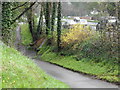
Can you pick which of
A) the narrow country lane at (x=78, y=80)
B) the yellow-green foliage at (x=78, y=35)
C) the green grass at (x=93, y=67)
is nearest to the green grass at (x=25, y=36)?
the yellow-green foliage at (x=78, y=35)

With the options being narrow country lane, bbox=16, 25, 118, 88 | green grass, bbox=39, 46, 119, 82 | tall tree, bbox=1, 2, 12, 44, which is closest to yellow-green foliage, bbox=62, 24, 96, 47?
green grass, bbox=39, 46, 119, 82

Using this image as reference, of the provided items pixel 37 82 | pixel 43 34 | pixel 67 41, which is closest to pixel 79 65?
pixel 67 41

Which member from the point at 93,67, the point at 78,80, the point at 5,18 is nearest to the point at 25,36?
the point at 5,18

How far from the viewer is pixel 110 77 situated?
527 inches

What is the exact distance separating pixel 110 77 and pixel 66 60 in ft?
26.4

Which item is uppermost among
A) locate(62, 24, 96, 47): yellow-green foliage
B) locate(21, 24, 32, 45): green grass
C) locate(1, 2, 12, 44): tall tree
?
locate(1, 2, 12, 44): tall tree

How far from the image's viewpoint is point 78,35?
2186cm

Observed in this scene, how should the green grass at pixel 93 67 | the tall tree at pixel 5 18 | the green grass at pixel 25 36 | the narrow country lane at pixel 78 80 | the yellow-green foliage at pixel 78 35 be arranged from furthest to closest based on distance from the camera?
the green grass at pixel 25 36 < the yellow-green foliage at pixel 78 35 < the tall tree at pixel 5 18 < the green grass at pixel 93 67 < the narrow country lane at pixel 78 80

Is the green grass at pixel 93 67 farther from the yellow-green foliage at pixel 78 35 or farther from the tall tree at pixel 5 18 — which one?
the tall tree at pixel 5 18

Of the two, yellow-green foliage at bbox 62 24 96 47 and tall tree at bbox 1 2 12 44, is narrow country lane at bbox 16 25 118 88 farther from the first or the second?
yellow-green foliage at bbox 62 24 96 47

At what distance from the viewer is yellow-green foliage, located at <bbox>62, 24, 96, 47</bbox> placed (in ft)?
70.2

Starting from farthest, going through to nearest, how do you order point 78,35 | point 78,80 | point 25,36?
point 25,36 → point 78,35 → point 78,80

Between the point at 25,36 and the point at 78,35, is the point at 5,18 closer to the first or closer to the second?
the point at 78,35

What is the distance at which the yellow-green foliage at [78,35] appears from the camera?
70.2 ft
